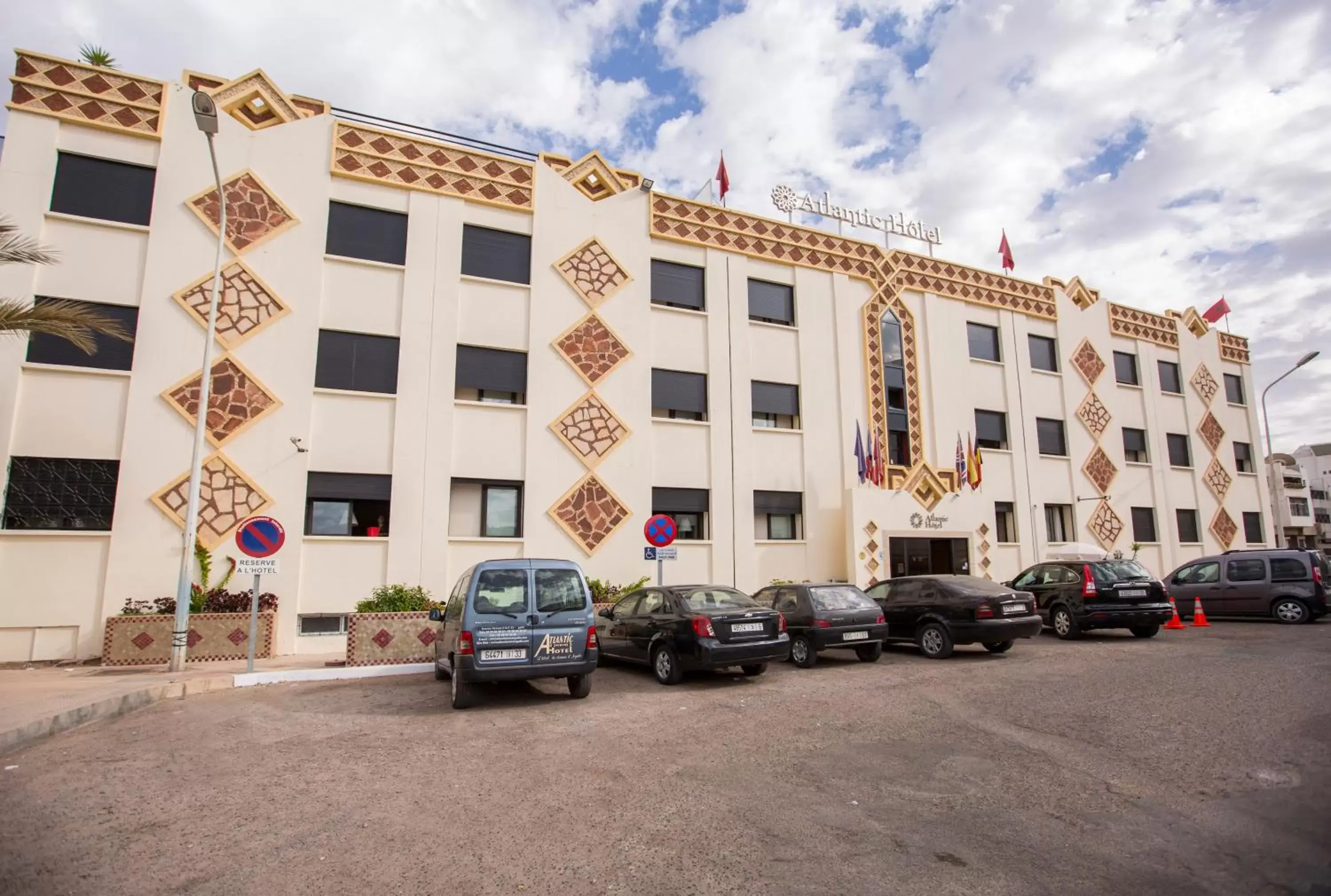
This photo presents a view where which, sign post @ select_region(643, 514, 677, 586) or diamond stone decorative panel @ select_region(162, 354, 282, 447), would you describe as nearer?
sign post @ select_region(643, 514, 677, 586)

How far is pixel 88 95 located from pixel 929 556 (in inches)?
918

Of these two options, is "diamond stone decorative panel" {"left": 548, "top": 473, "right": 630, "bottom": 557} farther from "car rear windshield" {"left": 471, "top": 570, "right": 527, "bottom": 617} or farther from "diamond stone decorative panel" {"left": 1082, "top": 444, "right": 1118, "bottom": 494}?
"diamond stone decorative panel" {"left": 1082, "top": 444, "right": 1118, "bottom": 494}

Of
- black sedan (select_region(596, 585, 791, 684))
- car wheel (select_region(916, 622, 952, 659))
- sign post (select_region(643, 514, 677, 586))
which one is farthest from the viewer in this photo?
sign post (select_region(643, 514, 677, 586))

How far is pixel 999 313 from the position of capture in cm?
2514

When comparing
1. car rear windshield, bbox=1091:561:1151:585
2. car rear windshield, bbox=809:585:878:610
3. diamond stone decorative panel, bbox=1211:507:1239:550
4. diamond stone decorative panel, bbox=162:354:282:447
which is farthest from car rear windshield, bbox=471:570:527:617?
diamond stone decorative panel, bbox=1211:507:1239:550

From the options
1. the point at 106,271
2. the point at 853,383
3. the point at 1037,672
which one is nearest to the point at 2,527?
the point at 106,271

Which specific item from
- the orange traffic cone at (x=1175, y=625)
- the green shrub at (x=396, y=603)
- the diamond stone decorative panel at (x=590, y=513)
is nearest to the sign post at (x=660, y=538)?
the diamond stone decorative panel at (x=590, y=513)

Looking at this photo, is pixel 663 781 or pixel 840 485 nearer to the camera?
pixel 663 781

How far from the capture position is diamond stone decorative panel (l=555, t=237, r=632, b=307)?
61.6 ft

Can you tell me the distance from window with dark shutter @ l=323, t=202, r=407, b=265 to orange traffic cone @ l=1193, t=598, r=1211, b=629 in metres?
20.4

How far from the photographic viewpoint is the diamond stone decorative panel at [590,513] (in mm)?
17438

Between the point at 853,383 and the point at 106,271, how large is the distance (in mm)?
18474

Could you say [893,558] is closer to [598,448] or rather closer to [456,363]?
[598,448]

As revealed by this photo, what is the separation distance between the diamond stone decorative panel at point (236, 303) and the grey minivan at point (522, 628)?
31.4ft
